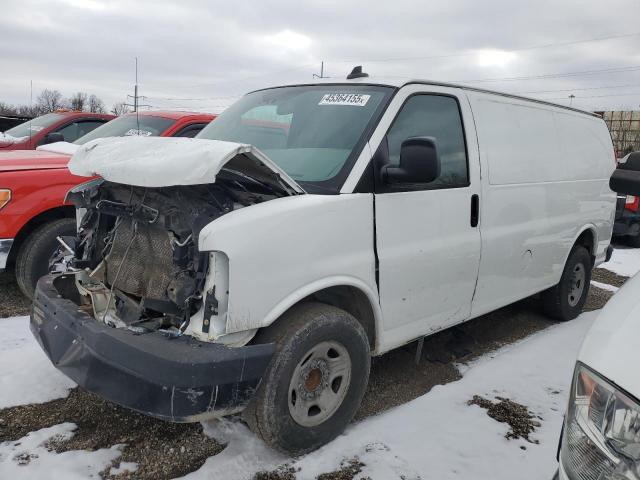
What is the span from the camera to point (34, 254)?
443 centimetres

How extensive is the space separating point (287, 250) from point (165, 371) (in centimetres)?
75

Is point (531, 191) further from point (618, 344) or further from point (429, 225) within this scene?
point (618, 344)

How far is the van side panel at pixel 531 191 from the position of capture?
3791mm

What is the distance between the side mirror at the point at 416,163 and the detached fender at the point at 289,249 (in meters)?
0.20

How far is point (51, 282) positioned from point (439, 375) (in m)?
2.68

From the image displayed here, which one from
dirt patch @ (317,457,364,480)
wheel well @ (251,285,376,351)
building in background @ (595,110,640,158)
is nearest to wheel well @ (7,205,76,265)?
wheel well @ (251,285,376,351)

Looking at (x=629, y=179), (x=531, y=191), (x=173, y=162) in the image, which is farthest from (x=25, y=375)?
(x=531, y=191)

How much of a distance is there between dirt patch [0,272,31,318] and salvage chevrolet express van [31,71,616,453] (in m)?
1.55

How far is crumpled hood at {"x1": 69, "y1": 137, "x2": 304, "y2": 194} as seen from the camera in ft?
7.57

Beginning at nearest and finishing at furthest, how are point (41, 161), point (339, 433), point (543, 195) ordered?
point (339, 433) → point (543, 195) → point (41, 161)

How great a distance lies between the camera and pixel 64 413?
307 cm

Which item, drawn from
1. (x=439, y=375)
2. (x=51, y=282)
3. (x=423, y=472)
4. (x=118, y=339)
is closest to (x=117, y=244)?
(x=51, y=282)

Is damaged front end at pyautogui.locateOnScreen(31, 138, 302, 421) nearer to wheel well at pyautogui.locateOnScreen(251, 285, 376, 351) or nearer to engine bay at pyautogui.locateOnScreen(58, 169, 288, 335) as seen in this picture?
engine bay at pyautogui.locateOnScreen(58, 169, 288, 335)

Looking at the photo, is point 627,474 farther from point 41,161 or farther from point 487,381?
point 41,161
